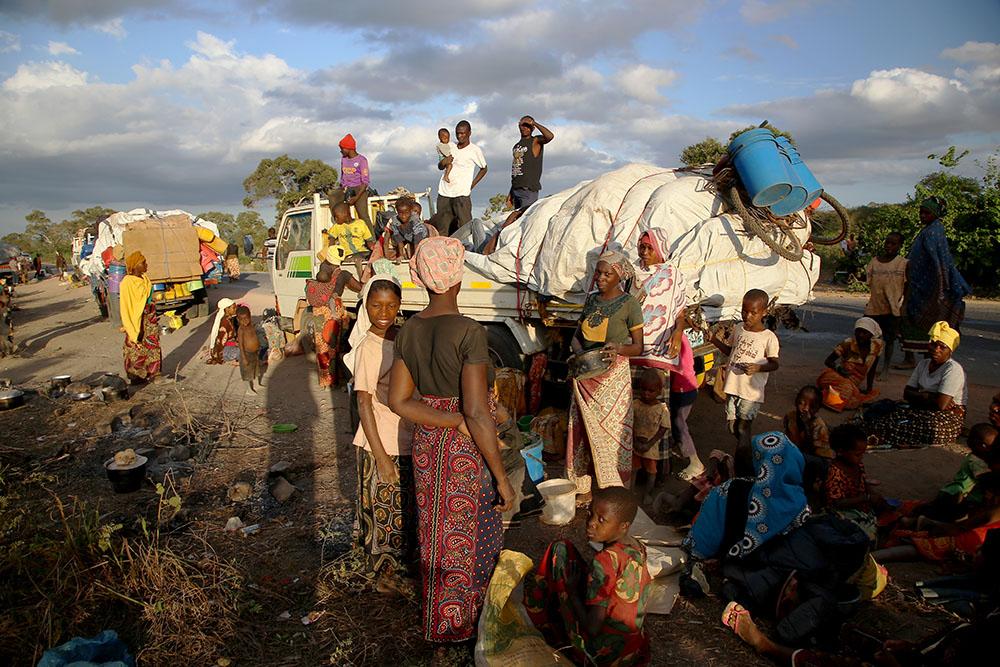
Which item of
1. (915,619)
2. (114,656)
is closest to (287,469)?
(114,656)

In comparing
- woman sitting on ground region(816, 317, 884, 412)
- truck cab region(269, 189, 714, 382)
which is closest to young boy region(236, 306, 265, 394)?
truck cab region(269, 189, 714, 382)

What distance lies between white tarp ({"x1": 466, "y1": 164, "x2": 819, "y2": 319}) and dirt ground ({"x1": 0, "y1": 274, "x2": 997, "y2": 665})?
1500 millimetres

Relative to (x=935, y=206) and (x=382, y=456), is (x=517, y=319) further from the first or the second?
(x=935, y=206)

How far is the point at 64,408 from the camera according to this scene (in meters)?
6.91

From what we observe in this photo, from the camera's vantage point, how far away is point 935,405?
16.7ft

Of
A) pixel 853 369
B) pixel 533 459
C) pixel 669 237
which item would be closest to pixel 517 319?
pixel 669 237

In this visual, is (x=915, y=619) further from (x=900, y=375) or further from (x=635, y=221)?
(x=900, y=375)

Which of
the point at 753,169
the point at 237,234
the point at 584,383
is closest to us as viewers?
the point at 584,383

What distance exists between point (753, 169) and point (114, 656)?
4.86 meters

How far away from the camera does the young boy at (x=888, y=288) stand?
7031mm

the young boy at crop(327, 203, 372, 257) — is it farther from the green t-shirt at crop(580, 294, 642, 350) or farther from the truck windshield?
the green t-shirt at crop(580, 294, 642, 350)

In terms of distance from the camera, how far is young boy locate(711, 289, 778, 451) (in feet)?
14.4

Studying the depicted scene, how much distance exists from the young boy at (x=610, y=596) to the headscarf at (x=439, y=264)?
1059 millimetres

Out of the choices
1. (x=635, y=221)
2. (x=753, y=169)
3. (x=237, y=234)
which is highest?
(x=237, y=234)
